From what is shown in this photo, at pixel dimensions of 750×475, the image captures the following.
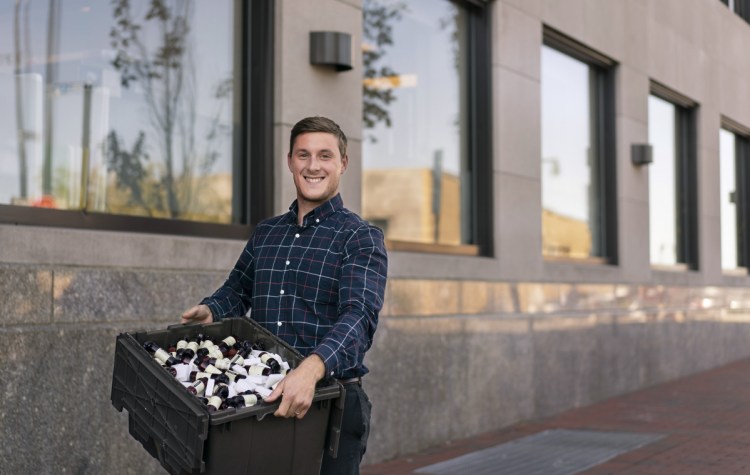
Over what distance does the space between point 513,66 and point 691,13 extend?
5.87 metres

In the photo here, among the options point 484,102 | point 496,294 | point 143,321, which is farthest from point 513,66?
point 143,321

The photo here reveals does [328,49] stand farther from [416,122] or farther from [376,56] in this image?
[416,122]

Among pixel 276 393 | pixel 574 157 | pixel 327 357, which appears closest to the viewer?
pixel 276 393

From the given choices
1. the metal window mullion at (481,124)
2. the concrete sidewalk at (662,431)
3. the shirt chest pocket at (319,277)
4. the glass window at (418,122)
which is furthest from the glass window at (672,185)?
the shirt chest pocket at (319,277)

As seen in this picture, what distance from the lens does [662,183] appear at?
14.5 meters

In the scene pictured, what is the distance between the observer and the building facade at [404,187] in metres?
5.70

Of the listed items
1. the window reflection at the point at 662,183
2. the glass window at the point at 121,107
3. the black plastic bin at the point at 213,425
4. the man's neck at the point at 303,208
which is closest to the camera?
the black plastic bin at the point at 213,425

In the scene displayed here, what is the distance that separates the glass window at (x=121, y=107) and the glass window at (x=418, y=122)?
5.53ft

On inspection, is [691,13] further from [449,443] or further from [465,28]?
[449,443]

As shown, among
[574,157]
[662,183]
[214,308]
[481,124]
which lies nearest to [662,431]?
[481,124]

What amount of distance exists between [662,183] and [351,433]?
38.5ft

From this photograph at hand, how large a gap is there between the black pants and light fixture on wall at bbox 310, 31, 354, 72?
4.21m

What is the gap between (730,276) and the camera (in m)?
16.4

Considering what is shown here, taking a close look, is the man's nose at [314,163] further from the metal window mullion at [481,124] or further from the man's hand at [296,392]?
the metal window mullion at [481,124]
